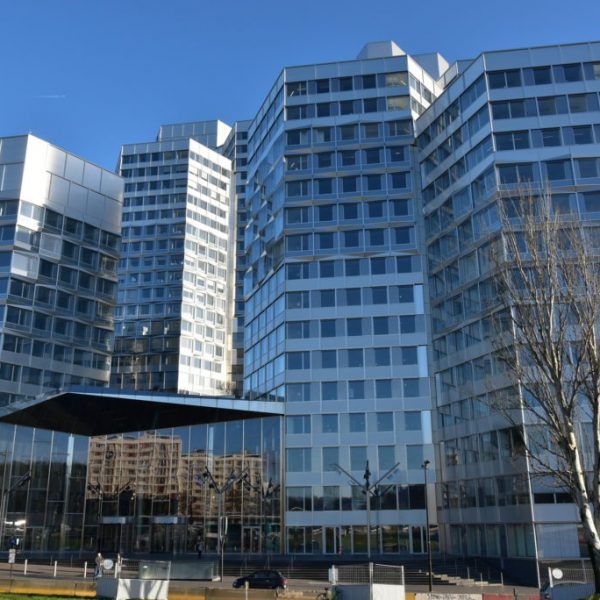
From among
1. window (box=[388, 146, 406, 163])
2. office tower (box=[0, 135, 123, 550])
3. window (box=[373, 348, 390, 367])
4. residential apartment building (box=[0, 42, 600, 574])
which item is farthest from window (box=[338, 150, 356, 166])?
office tower (box=[0, 135, 123, 550])

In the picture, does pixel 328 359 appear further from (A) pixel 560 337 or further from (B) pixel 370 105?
(A) pixel 560 337

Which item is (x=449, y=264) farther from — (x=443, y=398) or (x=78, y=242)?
(x=78, y=242)

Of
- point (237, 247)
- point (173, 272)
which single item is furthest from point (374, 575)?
point (237, 247)

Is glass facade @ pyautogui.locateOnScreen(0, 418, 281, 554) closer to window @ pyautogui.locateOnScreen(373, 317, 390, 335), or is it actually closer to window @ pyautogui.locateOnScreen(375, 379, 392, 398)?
window @ pyautogui.locateOnScreen(375, 379, 392, 398)

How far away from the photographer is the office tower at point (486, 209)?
4844cm

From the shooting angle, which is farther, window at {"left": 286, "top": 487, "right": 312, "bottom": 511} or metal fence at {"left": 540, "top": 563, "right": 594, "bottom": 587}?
window at {"left": 286, "top": 487, "right": 312, "bottom": 511}

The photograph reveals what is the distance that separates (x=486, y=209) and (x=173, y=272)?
206 feet

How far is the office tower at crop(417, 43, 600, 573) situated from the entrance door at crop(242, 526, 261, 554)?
47.1 feet

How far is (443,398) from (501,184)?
1697cm

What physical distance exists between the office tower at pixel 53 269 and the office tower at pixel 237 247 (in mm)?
35284

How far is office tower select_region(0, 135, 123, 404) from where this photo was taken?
61.9 metres

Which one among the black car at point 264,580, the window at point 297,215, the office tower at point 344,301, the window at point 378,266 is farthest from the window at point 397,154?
the black car at point 264,580

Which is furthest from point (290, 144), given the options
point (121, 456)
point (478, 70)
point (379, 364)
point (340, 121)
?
point (121, 456)

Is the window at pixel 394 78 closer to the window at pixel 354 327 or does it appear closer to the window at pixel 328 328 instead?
the window at pixel 354 327
